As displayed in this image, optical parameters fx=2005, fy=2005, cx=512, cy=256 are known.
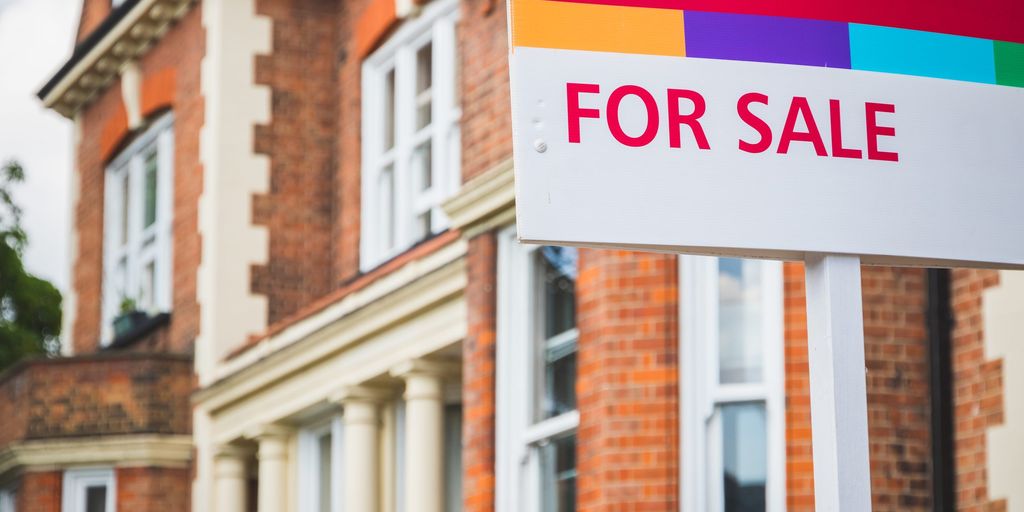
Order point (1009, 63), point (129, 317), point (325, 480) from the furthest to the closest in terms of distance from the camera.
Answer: point (129, 317) < point (325, 480) < point (1009, 63)

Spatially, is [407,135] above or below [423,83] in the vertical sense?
below

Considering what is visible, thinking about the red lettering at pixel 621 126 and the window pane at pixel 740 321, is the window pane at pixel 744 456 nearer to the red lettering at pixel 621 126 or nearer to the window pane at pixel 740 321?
the window pane at pixel 740 321

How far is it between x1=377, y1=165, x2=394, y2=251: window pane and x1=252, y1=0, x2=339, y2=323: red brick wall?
100 centimetres

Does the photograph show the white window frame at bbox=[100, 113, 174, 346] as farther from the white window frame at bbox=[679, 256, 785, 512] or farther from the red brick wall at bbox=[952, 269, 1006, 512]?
the red brick wall at bbox=[952, 269, 1006, 512]

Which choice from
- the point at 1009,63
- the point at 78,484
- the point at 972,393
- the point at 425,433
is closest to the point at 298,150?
the point at 78,484

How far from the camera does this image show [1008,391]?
29.0ft

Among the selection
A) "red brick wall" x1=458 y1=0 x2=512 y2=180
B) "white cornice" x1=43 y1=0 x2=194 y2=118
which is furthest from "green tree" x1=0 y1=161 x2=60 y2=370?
"red brick wall" x1=458 y1=0 x2=512 y2=180

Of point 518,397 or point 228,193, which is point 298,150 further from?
point 518,397

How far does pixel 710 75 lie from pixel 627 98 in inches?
10.2

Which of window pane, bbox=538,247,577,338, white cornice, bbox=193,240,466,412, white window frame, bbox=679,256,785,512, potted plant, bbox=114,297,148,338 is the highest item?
potted plant, bbox=114,297,148,338

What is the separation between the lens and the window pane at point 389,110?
15.5 m

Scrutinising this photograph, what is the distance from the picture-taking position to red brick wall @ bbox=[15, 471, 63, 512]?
1641cm

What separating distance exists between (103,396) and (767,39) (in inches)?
472

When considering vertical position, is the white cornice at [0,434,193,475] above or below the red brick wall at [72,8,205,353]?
below
